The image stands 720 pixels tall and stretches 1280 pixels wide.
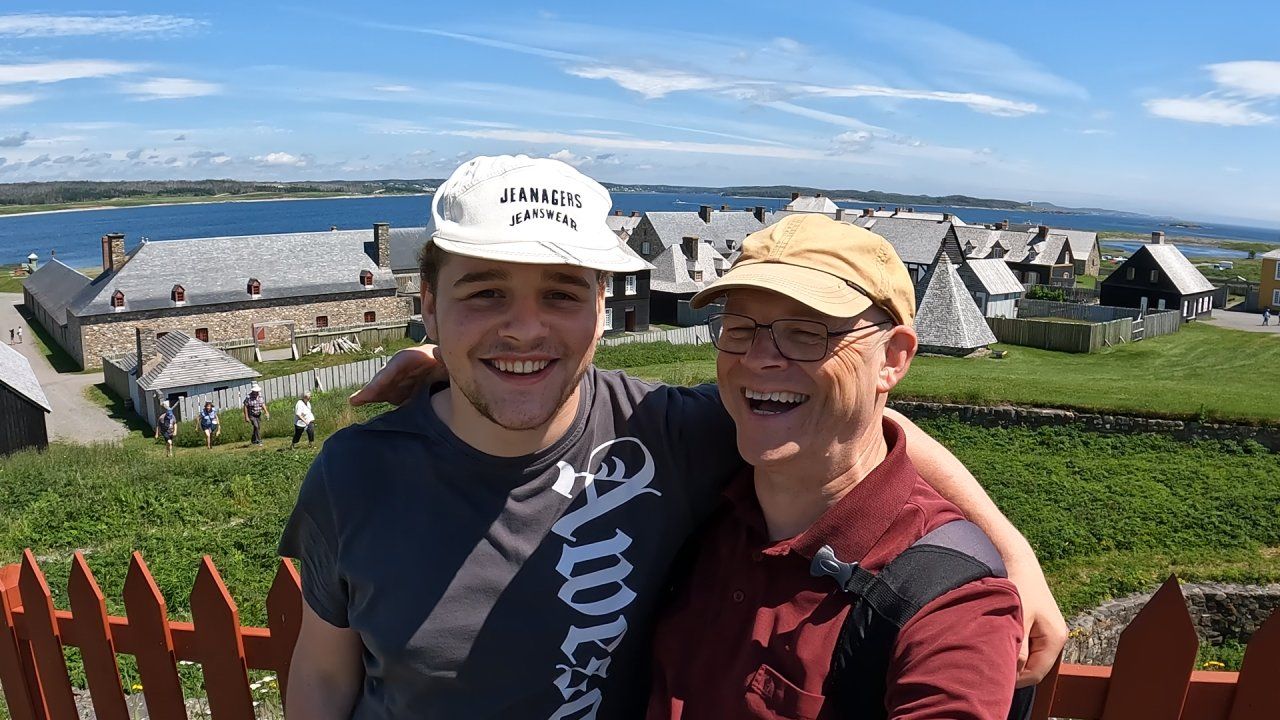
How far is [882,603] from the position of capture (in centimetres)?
213

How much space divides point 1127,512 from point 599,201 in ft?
50.3

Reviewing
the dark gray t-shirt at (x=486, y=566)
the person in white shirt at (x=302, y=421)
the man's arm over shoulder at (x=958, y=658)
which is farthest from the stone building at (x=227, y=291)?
the man's arm over shoulder at (x=958, y=658)

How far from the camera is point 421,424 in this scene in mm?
2895

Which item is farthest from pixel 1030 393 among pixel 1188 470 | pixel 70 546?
pixel 70 546

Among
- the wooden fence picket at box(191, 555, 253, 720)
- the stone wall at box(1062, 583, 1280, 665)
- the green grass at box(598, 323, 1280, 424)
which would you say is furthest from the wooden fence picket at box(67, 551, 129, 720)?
the green grass at box(598, 323, 1280, 424)

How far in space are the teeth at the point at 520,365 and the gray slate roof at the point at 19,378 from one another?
28402 mm

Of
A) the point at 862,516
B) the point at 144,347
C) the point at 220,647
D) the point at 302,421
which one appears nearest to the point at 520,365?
the point at 862,516

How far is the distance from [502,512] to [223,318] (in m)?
48.4

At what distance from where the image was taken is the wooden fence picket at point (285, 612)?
3330 millimetres

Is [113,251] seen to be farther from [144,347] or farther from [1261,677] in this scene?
[1261,677]

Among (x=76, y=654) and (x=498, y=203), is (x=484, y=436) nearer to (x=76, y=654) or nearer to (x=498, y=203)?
(x=498, y=203)

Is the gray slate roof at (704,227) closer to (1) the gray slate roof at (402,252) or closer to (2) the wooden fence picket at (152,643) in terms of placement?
(1) the gray slate roof at (402,252)

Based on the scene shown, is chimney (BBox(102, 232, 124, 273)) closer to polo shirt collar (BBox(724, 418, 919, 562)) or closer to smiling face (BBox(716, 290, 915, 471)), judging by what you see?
smiling face (BBox(716, 290, 915, 471))

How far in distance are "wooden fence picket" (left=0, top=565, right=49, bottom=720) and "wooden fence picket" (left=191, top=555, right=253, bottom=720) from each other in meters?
1.18
